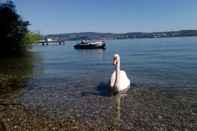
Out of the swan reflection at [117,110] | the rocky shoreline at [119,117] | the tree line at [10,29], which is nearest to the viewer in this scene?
the rocky shoreline at [119,117]

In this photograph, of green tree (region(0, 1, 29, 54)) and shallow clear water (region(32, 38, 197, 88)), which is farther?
green tree (region(0, 1, 29, 54))

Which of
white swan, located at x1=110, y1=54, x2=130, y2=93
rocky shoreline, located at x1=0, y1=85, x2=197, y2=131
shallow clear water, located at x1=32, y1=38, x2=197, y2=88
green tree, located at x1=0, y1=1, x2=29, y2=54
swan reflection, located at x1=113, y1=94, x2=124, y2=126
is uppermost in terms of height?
green tree, located at x1=0, y1=1, x2=29, y2=54

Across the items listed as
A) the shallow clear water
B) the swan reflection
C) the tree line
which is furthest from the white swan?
the tree line

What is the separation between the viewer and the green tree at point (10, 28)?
66688mm

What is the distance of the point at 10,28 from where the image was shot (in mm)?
67312

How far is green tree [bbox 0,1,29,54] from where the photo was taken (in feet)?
219

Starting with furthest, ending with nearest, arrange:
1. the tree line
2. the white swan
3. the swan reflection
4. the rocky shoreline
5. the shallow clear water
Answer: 1. the tree line
2. the shallow clear water
3. the white swan
4. the swan reflection
5. the rocky shoreline

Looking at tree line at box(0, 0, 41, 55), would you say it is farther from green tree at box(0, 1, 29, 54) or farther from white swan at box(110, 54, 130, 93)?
white swan at box(110, 54, 130, 93)

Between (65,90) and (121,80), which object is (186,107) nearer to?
(121,80)

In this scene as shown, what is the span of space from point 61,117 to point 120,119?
2589 millimetres

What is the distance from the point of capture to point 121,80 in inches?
806

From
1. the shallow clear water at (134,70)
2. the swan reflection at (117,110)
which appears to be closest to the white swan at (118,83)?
the swan reflection at (117,110)

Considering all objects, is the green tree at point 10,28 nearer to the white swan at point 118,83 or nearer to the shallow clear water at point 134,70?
the shallow clear water at point 134,70

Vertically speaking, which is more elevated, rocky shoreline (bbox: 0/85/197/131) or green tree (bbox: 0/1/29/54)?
green tree (bbox: 0/1/29/54)
